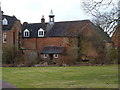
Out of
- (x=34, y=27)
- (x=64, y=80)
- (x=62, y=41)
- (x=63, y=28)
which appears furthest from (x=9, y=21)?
(x=64, y=80)

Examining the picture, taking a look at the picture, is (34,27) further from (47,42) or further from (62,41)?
(62,41)

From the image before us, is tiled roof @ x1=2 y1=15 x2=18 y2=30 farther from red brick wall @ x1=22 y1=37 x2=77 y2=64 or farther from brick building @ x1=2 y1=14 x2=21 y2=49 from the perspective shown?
red brick wall @ x1=22 y1=37 x2=77 y2=64

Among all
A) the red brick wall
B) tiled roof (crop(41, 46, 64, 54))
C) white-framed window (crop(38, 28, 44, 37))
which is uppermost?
white-framed window (crop(38, 28, 44, 37))

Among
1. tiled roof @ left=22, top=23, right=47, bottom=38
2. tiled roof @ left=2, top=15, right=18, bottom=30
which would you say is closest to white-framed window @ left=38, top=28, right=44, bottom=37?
tiled roof @ left=22, top=23, right=47, bottom=38

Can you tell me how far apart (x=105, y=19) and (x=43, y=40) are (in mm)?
45178

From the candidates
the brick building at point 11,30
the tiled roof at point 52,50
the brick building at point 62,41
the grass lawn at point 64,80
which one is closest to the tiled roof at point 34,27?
the brick building at point 62,41

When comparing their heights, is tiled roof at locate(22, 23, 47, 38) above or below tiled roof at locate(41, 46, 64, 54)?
above

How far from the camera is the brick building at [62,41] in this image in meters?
54.1

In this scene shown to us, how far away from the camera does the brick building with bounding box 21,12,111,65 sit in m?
54.1

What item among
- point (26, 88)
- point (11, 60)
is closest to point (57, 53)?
point (11, 60)

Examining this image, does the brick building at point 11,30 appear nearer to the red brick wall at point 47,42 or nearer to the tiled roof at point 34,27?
the red brick wall at point 47,42

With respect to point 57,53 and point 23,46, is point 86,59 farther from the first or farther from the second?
point 23,46

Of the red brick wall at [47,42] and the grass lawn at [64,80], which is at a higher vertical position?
the red brick wall at [47,42]

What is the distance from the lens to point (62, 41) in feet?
205
